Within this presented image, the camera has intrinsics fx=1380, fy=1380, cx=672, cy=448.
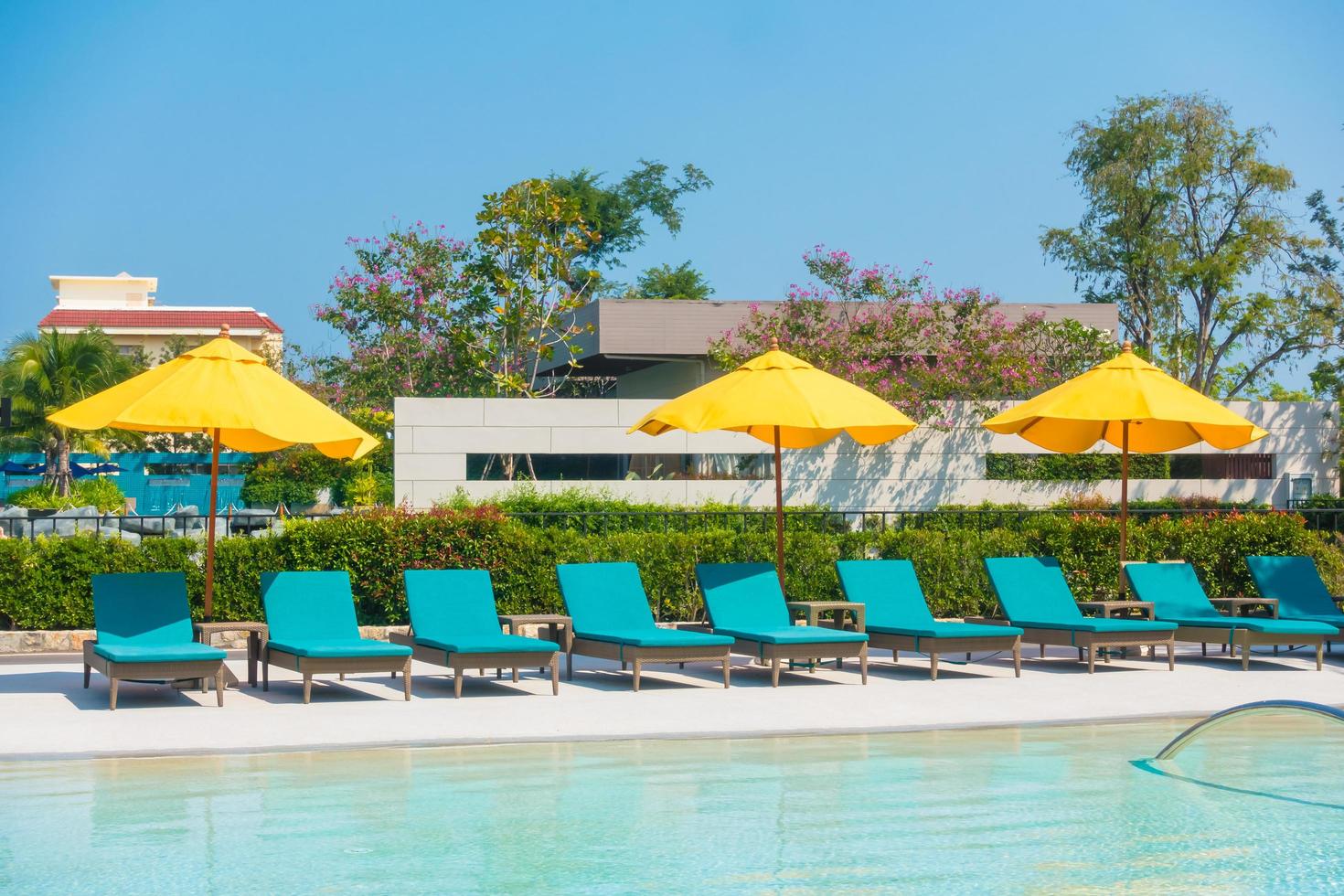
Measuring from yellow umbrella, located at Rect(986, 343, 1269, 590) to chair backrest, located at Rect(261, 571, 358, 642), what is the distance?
646cm

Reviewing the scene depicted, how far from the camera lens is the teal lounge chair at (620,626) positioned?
1102 cm

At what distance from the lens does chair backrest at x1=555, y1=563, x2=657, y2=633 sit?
11.9 metres

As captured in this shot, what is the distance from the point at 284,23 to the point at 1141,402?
1970 centimetres

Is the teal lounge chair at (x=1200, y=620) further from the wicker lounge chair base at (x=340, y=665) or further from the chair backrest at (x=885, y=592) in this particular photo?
the wicker lounge chair base at (x=340, y=665)

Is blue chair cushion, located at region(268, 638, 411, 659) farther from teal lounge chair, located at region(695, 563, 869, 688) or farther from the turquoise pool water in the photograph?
teal lounge chair, located at region(695, 563, 869, 688)

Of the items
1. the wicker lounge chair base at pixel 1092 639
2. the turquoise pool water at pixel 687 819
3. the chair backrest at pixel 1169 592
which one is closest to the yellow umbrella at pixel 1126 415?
the chair backrest at pixel 1169 592

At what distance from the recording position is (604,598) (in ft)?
39.5

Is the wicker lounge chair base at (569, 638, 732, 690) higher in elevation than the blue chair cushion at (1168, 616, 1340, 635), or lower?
lower

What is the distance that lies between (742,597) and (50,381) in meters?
33.1

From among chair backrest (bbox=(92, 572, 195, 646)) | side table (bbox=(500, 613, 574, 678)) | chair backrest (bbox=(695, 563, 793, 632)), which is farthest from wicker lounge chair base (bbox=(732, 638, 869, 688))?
chair backrest (bbox=(92, 572, 195, 646))

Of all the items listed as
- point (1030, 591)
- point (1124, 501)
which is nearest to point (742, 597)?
point (1030, 591)

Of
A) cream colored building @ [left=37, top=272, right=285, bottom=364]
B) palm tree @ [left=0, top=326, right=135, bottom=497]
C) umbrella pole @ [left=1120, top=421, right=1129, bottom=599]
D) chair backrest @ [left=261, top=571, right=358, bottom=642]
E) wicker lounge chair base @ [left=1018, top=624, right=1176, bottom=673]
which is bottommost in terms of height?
wicker lounge chair base @ [left=1018, top=624, right=1176, bottom=673]

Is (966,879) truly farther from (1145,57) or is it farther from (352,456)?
(1145,57)

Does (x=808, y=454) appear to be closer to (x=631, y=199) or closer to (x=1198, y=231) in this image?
(x=1198, y=231)
